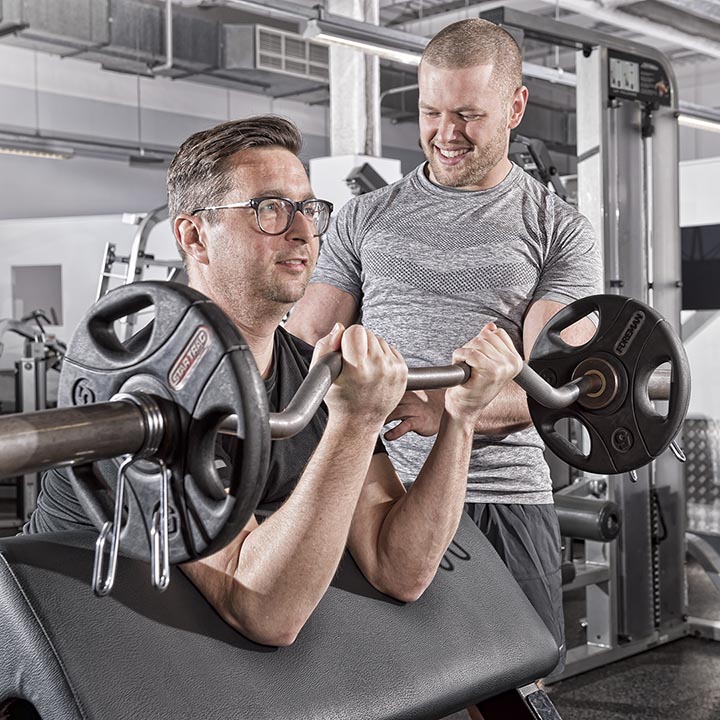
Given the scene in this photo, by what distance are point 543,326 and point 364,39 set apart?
2.33 metres

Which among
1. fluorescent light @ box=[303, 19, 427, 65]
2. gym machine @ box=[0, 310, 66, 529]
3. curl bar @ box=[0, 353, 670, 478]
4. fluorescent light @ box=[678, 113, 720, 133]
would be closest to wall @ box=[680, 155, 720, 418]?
fluorescent light @ box=[678, 113, 720, 133]

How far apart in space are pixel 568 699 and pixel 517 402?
2.15 meters

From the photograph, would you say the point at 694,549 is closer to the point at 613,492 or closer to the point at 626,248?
the point at 613,492

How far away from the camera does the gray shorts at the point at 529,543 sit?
78.2 inches

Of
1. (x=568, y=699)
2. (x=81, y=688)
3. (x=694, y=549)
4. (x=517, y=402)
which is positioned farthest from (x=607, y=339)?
(x=694, y=549)

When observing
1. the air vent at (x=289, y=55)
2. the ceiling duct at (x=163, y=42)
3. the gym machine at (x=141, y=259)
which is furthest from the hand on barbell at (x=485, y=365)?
the air vent at (x=289, y=55)

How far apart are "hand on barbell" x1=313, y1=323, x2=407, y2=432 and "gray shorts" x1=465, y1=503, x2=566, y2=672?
2.78 ft

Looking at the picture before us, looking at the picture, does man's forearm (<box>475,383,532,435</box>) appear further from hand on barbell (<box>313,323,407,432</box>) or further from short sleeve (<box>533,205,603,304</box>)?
hand on barbell (<box>313,323,407,432</box>)

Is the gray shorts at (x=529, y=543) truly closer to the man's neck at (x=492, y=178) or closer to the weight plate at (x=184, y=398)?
the man's neck at (x=492, y=178)

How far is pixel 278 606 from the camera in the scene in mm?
1228

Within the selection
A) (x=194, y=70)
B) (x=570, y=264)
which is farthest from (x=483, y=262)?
(x=194, y=70)

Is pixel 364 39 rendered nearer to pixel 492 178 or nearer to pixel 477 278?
pixel 492 178

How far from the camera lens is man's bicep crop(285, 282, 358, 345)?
2.14 meters

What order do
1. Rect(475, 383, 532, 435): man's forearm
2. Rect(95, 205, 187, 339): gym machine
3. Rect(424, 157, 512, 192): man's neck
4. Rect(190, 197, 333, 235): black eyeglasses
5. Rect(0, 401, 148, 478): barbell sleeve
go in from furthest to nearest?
1. Rect(95, 205, 187, 339): gym machine
2. Rect(424, 157, 512, 192): man's neck
3. Rect(475, 383, 532, 435): man's forearm
4. Rect(190, 197, 333, 235): black eyeglasses
5. Rect(0, 401, 148, 478): barbell sleeve
